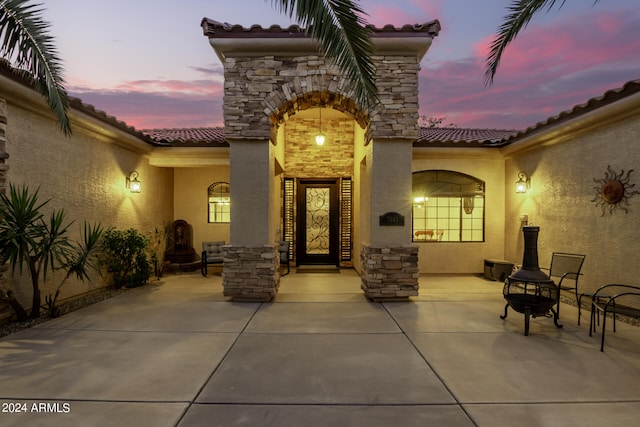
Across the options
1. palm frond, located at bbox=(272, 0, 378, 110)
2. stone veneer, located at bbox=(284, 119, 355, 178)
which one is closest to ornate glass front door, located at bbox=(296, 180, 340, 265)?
stone veneer, located at bbox=(284, 119, 355, 178)

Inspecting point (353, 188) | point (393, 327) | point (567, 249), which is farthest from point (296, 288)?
point (567, 249)

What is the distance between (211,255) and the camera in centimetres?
906

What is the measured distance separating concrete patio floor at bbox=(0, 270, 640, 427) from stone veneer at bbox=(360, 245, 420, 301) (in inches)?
22.0

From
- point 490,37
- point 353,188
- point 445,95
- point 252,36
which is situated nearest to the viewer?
point 490,37

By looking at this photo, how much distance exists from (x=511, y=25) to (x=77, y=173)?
732 centimetres

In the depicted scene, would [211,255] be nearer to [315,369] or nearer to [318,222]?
[318,222]

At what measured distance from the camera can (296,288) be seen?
7320 mm

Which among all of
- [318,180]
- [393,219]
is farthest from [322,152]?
[393,219]

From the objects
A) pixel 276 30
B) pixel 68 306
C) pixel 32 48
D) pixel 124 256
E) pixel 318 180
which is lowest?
pixel 68 306

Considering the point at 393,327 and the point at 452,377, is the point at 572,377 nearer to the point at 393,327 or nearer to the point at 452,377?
the point at 452,377

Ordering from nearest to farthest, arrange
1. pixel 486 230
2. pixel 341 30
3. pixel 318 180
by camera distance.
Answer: pixel 341 30 → pixel 486 230 → pixel 318 180

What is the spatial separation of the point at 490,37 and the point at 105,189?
7507mm

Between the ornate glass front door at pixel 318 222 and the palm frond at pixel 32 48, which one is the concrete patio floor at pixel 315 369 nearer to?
the palm frond at pixel 32 48

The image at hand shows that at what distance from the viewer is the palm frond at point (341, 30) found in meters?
2.84
